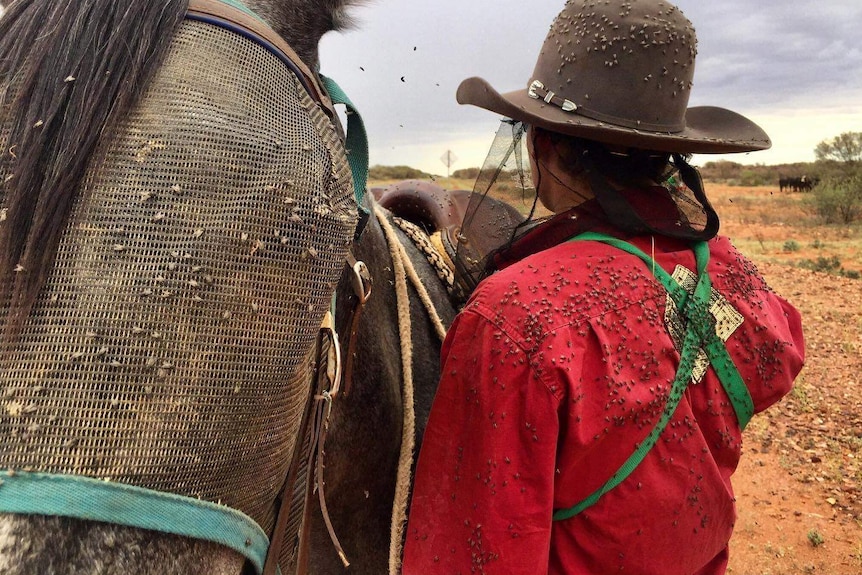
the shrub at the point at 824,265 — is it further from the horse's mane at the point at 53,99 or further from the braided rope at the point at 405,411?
the horse's mane at the point at 53,99

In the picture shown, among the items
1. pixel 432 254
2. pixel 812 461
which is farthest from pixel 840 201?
pixel 432 254

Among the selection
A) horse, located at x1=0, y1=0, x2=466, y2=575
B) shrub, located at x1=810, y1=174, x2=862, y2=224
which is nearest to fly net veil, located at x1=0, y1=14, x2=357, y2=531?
horse, located at x1=0, y1=0, x2=466, y2=575

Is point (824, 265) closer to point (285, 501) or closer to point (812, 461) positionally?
point (812, 461)

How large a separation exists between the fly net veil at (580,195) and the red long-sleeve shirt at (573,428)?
0.08m

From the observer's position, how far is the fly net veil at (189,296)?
0.89 m

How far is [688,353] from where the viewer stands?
4.59 feet

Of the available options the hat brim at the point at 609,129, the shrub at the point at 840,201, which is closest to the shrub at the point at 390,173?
the shrub at the point at 840,201

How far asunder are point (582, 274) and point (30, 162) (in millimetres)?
1057

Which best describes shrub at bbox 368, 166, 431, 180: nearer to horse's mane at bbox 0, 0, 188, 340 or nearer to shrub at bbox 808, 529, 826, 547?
shrub at bbox 808, 529, 826, 547

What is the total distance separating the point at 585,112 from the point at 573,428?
0.77 m

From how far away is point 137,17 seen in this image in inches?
45.3

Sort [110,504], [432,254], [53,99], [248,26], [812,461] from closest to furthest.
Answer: [110,504], [53,99], [248,26], [432,254], [812,461]

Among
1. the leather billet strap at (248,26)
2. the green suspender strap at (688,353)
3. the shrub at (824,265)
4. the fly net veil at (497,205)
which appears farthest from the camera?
the shrub at (824,265)

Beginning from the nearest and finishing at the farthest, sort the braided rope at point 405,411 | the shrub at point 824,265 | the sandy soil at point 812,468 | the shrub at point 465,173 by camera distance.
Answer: the braided rope at point 405,411 < the sandy soil at point 812,468 < the shrub at point 465,173 < the shrub at point 824,265
